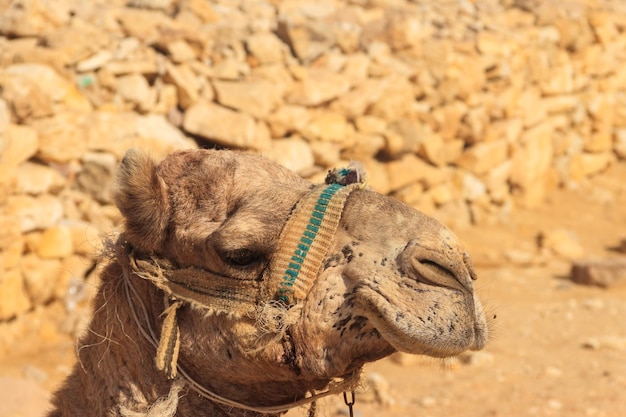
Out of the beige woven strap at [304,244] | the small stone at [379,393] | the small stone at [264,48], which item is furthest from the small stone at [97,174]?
the beige woven strap at [304,244]

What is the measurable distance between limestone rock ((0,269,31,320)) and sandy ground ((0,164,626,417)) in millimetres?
172

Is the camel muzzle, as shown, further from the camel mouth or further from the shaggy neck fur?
the shaggy neck fur

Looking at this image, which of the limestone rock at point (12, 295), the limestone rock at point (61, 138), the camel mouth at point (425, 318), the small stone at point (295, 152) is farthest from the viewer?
the small stone at point (295, 152)

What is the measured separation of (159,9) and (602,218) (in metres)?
7.32

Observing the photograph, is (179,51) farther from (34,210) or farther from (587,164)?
(587,164)

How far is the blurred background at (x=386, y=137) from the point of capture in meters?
7.46

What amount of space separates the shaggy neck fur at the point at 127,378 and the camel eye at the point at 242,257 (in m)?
0.30

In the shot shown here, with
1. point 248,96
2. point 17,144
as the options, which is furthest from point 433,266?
point 248,96

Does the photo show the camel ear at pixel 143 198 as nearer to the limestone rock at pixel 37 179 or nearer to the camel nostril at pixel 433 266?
the camel nostril at pixel 433 266

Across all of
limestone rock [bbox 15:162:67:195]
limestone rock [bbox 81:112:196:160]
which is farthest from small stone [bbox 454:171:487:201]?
limestone rock [bbox 15:162:67:195]

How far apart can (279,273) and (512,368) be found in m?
5.53

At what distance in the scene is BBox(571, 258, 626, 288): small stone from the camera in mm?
10047

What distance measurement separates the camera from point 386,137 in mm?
11250

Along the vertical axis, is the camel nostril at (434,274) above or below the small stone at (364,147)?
above
